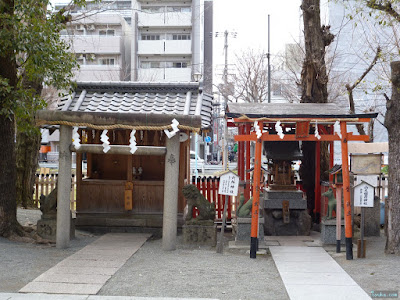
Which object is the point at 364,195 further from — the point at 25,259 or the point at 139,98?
the point at 25,259

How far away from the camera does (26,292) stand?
6367 millimetres

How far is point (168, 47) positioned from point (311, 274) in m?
34.8

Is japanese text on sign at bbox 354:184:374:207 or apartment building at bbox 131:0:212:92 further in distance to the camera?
apartment building at bbox 131:0:212:92

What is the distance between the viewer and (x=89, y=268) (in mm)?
7820

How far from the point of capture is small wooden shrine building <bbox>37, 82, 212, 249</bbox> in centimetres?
929

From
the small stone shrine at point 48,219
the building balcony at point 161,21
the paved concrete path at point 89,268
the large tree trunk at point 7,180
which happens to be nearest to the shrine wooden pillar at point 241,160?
the paved concrete path at point 89,268

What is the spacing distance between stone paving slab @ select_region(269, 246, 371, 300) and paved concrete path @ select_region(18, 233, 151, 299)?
2936 millimetres

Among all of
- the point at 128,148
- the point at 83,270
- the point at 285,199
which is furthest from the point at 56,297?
the point at 285,199

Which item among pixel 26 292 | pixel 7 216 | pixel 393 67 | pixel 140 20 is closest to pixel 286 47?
pixel 140 20

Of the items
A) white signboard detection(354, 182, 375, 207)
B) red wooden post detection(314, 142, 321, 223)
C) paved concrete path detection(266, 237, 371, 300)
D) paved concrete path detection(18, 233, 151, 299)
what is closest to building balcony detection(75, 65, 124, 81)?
red wooden post detection(314, 142, 321, 223)

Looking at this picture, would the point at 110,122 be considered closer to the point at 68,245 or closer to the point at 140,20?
the point at 68,245

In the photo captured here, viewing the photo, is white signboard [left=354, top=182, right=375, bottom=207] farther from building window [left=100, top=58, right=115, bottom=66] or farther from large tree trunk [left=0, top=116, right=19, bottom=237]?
building window [left=100, top=58, right=115, bottom=66]

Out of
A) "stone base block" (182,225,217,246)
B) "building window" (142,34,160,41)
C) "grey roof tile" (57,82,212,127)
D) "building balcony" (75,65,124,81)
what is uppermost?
"building window" (142,34,160,41)

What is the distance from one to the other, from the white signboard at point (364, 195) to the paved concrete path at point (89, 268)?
4677 mm
